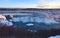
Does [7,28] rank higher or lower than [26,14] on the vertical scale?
lower

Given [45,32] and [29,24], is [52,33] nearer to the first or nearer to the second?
[45,32]

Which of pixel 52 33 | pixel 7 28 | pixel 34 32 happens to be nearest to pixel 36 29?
pixel 34 32

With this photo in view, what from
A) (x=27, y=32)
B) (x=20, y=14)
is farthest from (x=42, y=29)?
(x=20, y=14)

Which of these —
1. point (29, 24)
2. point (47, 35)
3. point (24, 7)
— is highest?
point (24, 7)

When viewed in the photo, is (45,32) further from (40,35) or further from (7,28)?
(7,28)

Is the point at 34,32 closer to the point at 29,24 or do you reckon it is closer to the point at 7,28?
the point at 29,24

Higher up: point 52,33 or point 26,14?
point 26,14

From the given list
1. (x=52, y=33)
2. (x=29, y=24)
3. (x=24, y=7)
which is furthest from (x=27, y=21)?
(x=52, y=33)
